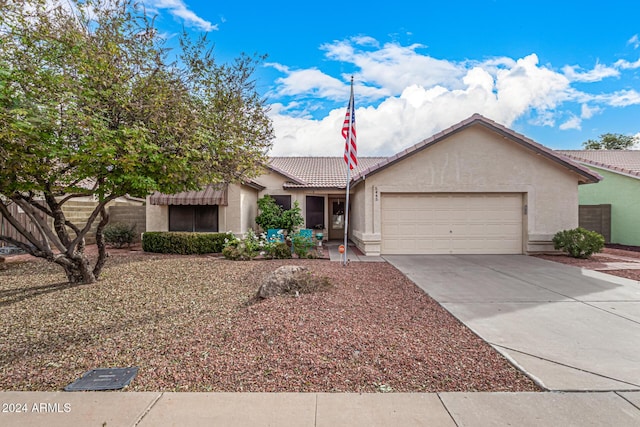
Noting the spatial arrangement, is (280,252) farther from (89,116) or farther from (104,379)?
(104,379)

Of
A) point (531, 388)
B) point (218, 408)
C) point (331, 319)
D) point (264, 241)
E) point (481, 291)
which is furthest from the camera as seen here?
point (264, 241)

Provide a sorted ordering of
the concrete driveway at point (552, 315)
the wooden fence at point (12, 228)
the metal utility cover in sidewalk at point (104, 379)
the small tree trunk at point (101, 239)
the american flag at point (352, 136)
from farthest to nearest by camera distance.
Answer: the wooden fence at point (12, 228) < the american flag at point (352, 136) < the small tree trunk at point (101, 239) < the concrete driveway at point (552, 315) < the metal utility cover in sidewalk at point (104, 379)

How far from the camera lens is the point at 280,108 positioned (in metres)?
13.0

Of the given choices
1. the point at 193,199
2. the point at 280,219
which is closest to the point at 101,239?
the point at 193,199

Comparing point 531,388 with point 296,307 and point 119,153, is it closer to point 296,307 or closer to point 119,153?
point 296,307

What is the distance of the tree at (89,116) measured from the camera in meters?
5.61

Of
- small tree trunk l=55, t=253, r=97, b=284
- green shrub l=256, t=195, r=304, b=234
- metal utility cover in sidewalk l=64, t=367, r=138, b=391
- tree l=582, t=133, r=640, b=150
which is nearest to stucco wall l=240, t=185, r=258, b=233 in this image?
green shrub l=256, t=195, r=304, b=234

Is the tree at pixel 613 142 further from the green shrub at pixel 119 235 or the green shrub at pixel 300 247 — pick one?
the green shrub at pixel 119 235

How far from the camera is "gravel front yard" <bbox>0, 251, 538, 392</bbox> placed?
3.60 meters

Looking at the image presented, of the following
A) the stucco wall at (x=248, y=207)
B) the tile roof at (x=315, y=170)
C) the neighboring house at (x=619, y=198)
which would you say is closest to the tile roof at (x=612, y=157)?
the neighboring house at (x=619, y=198)

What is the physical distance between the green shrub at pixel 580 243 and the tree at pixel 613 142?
3910 centimetres

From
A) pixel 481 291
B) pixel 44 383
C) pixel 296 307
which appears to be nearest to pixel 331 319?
pixel 296 307

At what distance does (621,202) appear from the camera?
17.0 meters

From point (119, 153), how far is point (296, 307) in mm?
4297
